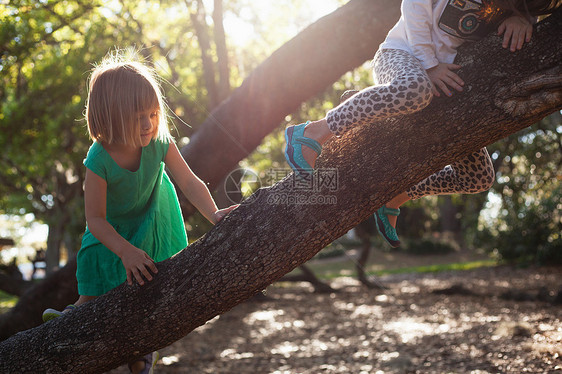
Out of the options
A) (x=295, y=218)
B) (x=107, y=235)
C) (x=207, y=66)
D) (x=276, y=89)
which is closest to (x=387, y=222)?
(x=295, y=218)

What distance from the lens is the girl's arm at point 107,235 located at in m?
2.25

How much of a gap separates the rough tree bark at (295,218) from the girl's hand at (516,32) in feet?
0.11

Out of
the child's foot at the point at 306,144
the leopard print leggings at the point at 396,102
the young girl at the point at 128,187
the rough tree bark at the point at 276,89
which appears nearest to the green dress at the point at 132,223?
the young girl at the point at 128,187

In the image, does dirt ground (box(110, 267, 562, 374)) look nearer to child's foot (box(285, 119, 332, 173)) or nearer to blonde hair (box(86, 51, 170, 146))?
child's foot (box(285, 119, 332, 173))

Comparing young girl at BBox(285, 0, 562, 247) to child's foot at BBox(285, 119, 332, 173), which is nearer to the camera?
young girl at BBox(285, 0, 562, 247)

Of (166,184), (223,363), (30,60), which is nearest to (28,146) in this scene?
(30,60)

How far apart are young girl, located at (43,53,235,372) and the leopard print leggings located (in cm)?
82

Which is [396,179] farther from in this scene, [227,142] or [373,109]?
[227,142]

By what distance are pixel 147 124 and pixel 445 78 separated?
1.38 m

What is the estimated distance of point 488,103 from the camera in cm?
212

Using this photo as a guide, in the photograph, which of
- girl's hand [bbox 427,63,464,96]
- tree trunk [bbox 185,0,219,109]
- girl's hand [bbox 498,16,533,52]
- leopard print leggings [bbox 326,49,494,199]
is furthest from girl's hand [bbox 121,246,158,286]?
tree trunk [bbox 185,0,219,109]

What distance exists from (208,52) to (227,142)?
11.9 feet

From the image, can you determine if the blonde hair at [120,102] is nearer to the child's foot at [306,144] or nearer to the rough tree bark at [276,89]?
the child's foot at [306,144]

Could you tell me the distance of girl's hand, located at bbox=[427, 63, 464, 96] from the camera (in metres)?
2.15
